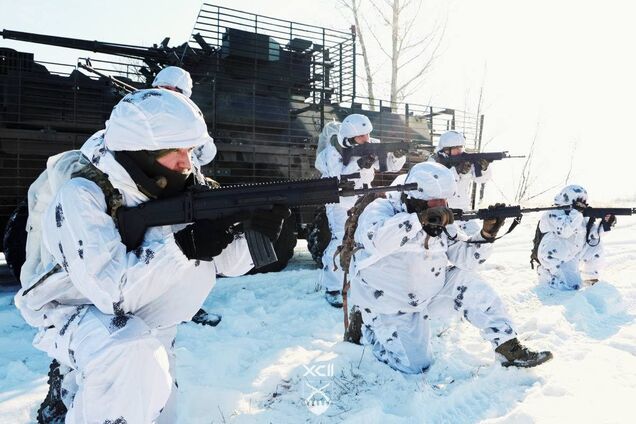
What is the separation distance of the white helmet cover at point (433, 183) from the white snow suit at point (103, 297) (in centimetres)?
168

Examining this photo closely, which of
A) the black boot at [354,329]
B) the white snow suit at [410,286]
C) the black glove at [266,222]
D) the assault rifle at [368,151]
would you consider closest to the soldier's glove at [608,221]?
the assault rifle at [368,151]

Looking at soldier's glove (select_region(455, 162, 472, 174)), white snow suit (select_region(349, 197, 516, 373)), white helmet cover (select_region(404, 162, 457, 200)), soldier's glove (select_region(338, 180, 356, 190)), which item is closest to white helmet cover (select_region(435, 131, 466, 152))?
soldier's glove (select_region(455, 162, 472, 174))

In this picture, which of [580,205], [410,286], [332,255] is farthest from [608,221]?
[410,286]

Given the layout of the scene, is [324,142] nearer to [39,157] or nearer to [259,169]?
[259,169]

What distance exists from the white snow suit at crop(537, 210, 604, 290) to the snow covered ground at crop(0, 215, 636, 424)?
506 mm

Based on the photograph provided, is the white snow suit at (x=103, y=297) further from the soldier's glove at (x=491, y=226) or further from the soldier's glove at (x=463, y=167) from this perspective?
the soldier's glove at (x=463, y=167)

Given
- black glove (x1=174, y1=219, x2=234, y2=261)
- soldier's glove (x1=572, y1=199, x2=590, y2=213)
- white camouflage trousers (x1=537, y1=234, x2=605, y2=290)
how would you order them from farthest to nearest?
white camouflage trousers (x1=537, y1=234, x2=605, y2=290), soldier's glove (x1=572, y1=199, x2=590, y2=213), black glove (x1=174, y1=219, x2=234, y2=261)

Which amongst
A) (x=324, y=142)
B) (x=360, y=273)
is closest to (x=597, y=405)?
(x=360, y=273)

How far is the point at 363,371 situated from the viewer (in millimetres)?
3182

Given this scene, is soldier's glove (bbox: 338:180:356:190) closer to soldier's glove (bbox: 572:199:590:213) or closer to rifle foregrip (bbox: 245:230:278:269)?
rifle foregrip (bbox: 245:230:278:269)

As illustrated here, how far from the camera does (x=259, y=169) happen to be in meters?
6.05

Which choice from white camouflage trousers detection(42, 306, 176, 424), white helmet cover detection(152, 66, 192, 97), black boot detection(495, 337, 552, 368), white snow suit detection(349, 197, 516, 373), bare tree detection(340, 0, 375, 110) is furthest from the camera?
bare tree detection(340, 0, 375, 110)

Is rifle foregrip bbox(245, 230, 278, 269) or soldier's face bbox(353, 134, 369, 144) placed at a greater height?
soldier's face bbox(353, 134, 369, 144)

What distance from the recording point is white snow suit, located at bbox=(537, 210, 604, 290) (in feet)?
18.2
